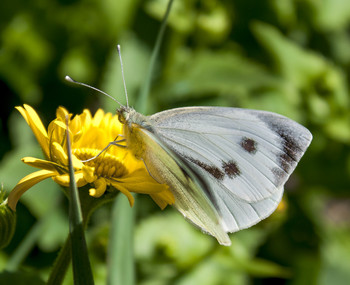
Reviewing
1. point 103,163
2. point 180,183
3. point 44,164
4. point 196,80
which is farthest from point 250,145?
point 196,80

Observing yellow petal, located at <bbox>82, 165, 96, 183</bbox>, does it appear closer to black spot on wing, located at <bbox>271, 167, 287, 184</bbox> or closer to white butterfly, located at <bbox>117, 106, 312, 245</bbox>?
white butterfly, located at <bbox>117, 106, 312, 245</bbox>

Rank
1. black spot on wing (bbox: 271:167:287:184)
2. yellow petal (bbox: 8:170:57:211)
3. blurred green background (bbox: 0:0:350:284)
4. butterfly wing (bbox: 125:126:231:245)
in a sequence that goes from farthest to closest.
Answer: blurred green background (bbox: 0:0:350:284) < black spot on wing (bbox: 271:167:287:184) < butterfly wing (bbox: 125:126:231:245) < yellow petal (bbox: 8:170:57:211)

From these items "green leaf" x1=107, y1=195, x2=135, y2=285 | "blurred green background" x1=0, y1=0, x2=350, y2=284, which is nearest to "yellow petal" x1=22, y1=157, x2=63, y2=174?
"green leaf" x1=107, y1=195, x2=135, y2=285

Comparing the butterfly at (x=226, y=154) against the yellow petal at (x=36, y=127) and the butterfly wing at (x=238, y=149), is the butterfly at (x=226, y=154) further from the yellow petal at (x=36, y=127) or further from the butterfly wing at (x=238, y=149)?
the yellow petal at (x=36, y=127)

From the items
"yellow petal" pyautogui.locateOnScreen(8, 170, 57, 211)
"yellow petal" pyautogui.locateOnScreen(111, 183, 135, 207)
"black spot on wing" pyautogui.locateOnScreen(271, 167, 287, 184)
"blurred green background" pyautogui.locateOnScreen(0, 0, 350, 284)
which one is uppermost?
"black spot on wing" pyautogui.locateOnScreen(271, 167, 287, 184)

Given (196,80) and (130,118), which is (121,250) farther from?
(196,80)

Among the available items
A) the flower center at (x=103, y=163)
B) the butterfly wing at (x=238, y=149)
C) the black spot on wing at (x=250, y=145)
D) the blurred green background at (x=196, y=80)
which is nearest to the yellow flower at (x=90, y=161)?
the flower center at (x=103, y=163)
